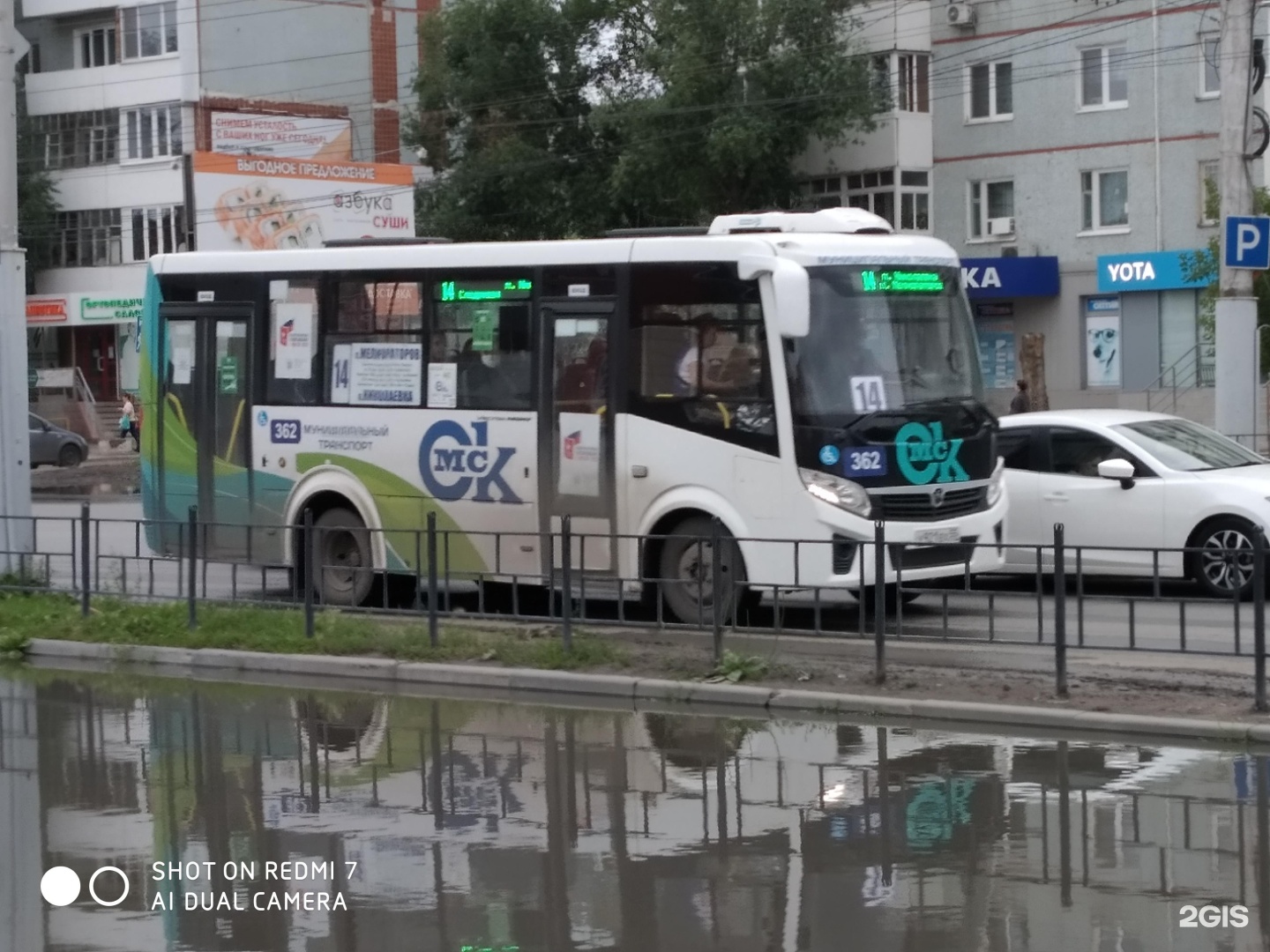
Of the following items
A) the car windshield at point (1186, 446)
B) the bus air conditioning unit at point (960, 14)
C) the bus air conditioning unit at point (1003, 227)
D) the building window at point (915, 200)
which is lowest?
the car windshield at point (1186, 446)

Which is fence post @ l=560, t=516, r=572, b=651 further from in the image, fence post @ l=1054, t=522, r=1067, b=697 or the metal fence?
fence post @ l=1054, t=522, r=1067, b=697

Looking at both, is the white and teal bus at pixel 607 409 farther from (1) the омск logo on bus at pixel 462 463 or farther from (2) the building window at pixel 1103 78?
(2) the building window at pixel 1103 78

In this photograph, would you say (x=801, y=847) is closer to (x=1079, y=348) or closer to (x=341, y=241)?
(x=341, y=241)

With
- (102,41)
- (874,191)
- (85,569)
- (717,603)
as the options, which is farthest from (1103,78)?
(717,603)

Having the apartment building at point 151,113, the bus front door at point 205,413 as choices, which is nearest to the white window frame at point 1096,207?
the apartment building at point 151,113

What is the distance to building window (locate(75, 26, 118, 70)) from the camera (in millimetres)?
53844

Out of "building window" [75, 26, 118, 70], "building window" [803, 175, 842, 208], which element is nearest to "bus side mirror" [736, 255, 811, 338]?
"building window" [803, 175, 842, 208]

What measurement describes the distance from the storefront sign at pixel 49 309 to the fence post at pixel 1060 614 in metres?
47.4

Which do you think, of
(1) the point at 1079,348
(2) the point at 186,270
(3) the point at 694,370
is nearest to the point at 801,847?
(3) the point at 694,370

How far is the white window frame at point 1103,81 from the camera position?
41.2 m

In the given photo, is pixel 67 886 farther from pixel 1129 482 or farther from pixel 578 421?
pixel 1129 482

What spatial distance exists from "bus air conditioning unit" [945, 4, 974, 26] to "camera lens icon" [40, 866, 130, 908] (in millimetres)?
39024

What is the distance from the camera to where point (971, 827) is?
7680 mm

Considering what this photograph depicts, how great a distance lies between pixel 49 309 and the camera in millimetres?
53750
